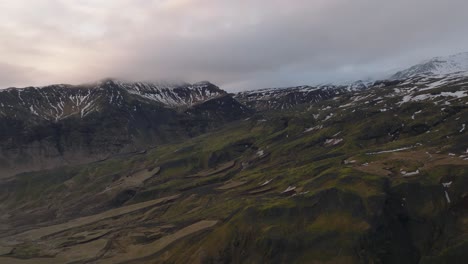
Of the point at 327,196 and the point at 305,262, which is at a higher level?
the point at 327,196

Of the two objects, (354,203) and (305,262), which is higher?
(354,203)

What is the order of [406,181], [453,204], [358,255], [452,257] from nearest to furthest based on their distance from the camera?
[452,257] → [358,255] → [453,204] → [406,181]

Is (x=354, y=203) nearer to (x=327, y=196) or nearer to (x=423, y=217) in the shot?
(x=327, y=196)

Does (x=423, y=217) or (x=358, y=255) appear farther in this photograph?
(x=423, y=217)

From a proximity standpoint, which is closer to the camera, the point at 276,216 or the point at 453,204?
the point at 453,204

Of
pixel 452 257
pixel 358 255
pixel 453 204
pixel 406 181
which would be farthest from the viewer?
pixel 406 181

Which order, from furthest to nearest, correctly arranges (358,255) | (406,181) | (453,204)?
(406,181)
(453,204)
(358,255)

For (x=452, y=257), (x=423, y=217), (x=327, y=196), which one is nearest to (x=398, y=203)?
(x=423, y=217)

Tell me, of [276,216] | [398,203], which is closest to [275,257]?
[276,216]

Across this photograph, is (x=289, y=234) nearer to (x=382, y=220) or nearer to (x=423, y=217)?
(x=382, y=220)
